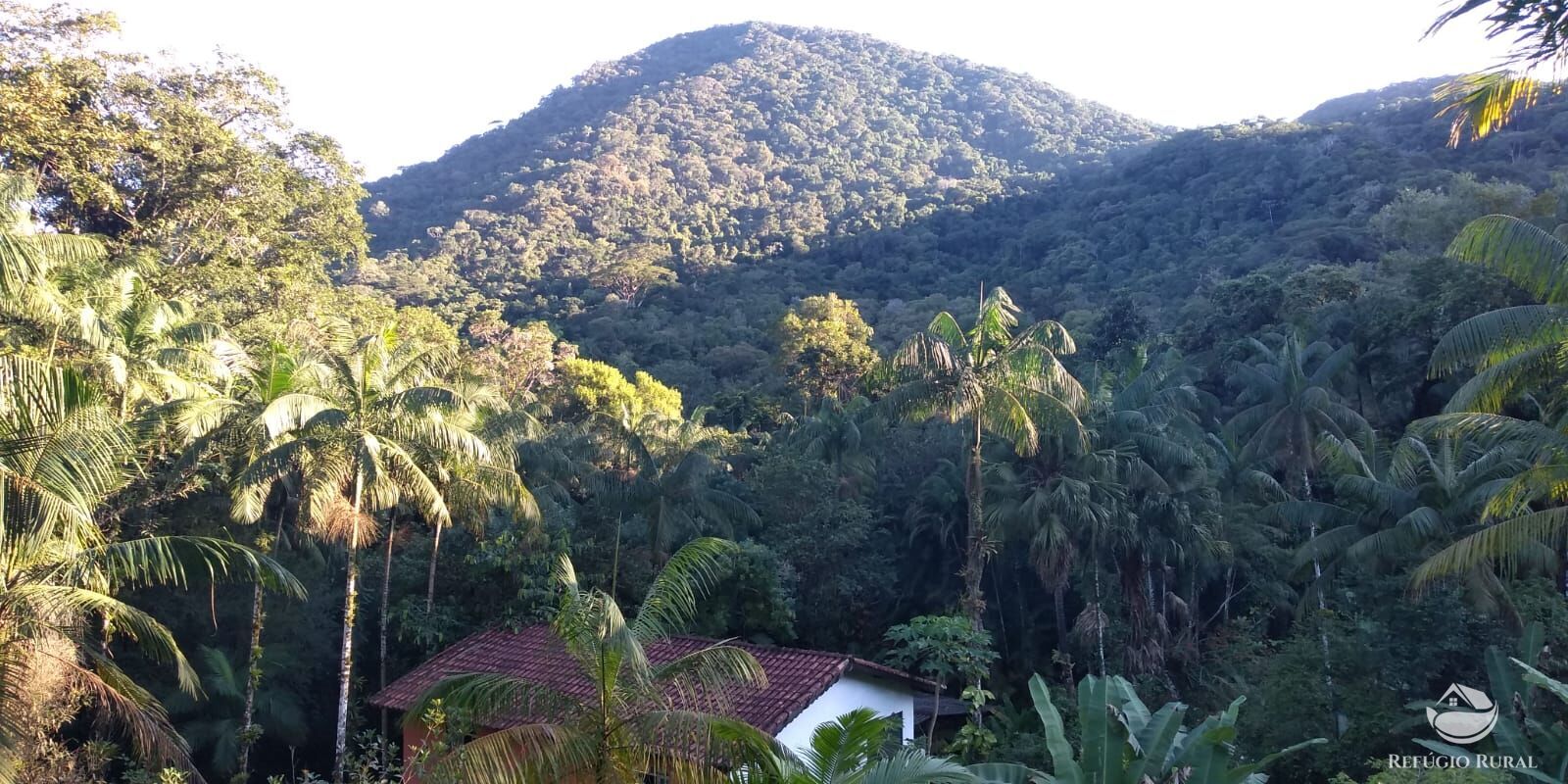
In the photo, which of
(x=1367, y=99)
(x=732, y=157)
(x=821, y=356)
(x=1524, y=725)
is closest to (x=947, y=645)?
(x=1524, y=725)

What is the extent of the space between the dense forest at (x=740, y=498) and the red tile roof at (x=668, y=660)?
3.23 feet

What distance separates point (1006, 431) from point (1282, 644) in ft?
16.7

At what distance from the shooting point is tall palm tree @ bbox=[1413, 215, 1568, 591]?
31.0 feet

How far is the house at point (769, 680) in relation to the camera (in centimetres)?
1288

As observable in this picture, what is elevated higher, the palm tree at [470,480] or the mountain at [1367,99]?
the mountain at [1367,99]

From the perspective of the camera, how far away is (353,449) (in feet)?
Answer: 47.2

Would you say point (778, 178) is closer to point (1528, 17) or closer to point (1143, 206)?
point (1143, 206)

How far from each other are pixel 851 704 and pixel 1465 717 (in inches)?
287

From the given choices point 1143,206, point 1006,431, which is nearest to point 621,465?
point 1006,431

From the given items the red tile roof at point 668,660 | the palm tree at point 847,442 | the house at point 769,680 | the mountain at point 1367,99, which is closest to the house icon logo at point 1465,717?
the house at point 769,680

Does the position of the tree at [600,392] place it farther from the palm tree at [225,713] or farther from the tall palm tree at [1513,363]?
the tall palm tree at [1513,363]

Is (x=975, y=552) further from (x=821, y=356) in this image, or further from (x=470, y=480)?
(x=821, y=356)

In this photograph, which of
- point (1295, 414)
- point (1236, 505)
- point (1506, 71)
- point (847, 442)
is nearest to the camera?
point (1506, 71)

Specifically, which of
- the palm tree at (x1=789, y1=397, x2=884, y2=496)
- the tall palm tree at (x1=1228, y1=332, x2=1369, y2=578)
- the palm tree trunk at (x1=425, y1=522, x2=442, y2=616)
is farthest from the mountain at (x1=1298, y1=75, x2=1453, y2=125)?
the palm tree trunk at (x1=425, y1=522, x2=442, y2=616)
